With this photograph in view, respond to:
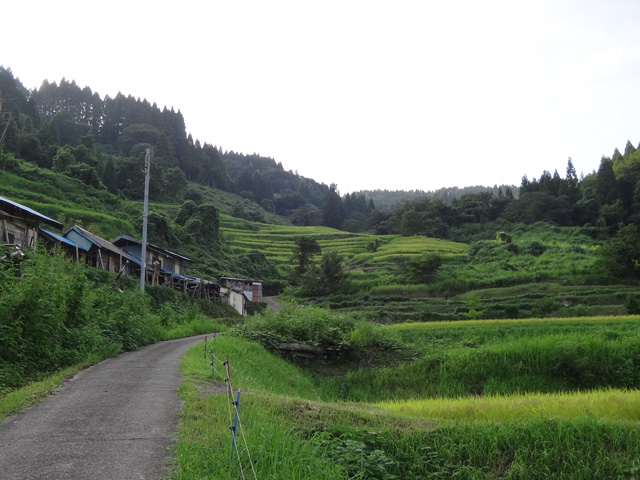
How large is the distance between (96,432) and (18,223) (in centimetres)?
2194

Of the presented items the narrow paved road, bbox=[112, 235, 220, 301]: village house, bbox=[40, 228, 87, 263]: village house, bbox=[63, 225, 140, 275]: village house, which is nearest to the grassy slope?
the narrow paved road

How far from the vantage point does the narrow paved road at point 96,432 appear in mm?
4973

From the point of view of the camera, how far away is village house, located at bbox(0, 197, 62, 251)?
22.4 meters

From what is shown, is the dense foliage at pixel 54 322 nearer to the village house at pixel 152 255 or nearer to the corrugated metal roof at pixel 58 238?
the corrugated metal roof at pixel 58 238

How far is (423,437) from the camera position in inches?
275

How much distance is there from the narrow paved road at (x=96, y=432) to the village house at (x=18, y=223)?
51.9 feet

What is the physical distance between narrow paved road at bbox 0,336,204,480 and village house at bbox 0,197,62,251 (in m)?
15.8

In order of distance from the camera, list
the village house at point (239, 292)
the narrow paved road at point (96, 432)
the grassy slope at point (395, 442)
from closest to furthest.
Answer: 1. the narrow paved road at point (96, 432)
2. the grassy slope at point (395, 442)
3. the village house at point (239, 292)

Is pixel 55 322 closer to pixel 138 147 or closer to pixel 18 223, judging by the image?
pixel 18 223

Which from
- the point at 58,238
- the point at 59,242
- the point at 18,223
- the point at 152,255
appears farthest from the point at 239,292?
the point at 18,223

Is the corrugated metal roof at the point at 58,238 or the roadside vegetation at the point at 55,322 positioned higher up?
the corrugated metal roof at the point at 58,238

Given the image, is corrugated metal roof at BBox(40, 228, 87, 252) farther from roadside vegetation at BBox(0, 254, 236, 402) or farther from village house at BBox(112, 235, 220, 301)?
roadside vegetation at BBox(0, 254, 236, 402)

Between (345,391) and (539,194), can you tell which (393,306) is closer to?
(345,391)

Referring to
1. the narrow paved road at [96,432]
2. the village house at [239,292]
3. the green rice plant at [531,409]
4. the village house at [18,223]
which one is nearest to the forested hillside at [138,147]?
the village house at [239,292]
